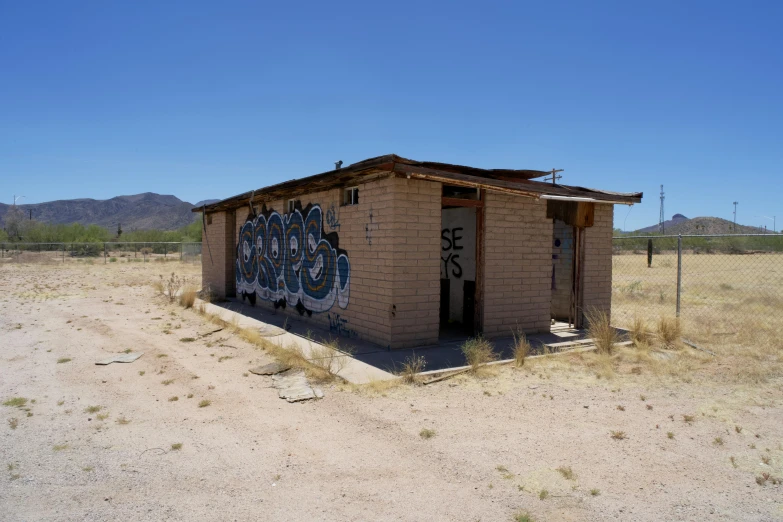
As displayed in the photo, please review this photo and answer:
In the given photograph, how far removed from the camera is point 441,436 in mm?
4918

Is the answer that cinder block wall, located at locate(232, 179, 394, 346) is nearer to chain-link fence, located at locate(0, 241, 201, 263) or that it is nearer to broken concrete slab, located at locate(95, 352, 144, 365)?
broken concrete slab, located at locate(95, 352, 144, 365)

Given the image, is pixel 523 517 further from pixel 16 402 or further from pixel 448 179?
pixel 16 402

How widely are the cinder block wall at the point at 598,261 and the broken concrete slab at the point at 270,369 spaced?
6.71 metres

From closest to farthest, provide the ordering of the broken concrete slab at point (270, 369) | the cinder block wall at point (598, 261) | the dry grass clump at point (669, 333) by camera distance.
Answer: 1. the broken concrete slab at point (270, 369)
2. the dry grass clump at point (669, 333)
3. the cinder block wall at point (598, 261)

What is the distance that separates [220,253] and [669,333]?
14.2m

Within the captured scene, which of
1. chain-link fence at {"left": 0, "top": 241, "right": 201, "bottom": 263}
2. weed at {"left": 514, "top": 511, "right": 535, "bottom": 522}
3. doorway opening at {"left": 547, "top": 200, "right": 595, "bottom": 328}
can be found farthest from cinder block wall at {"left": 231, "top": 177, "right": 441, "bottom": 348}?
chain-link fence at {"left": 0, "top": 241, "right": 201, "bottom": 263}

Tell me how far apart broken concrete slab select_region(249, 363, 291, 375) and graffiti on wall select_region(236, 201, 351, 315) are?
2446 millimetres

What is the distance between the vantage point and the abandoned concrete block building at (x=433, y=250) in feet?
27.3

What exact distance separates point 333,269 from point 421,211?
2.74 m

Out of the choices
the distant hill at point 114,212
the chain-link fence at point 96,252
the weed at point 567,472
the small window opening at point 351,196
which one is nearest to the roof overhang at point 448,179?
the small window opening at point 351,196

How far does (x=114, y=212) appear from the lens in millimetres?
169875

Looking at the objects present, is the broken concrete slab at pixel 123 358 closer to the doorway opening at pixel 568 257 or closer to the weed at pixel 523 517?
the weed at pixel 523 517

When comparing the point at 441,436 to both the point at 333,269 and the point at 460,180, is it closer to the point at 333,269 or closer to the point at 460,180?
the point at 460,180

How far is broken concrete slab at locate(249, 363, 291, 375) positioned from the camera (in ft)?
24.0
